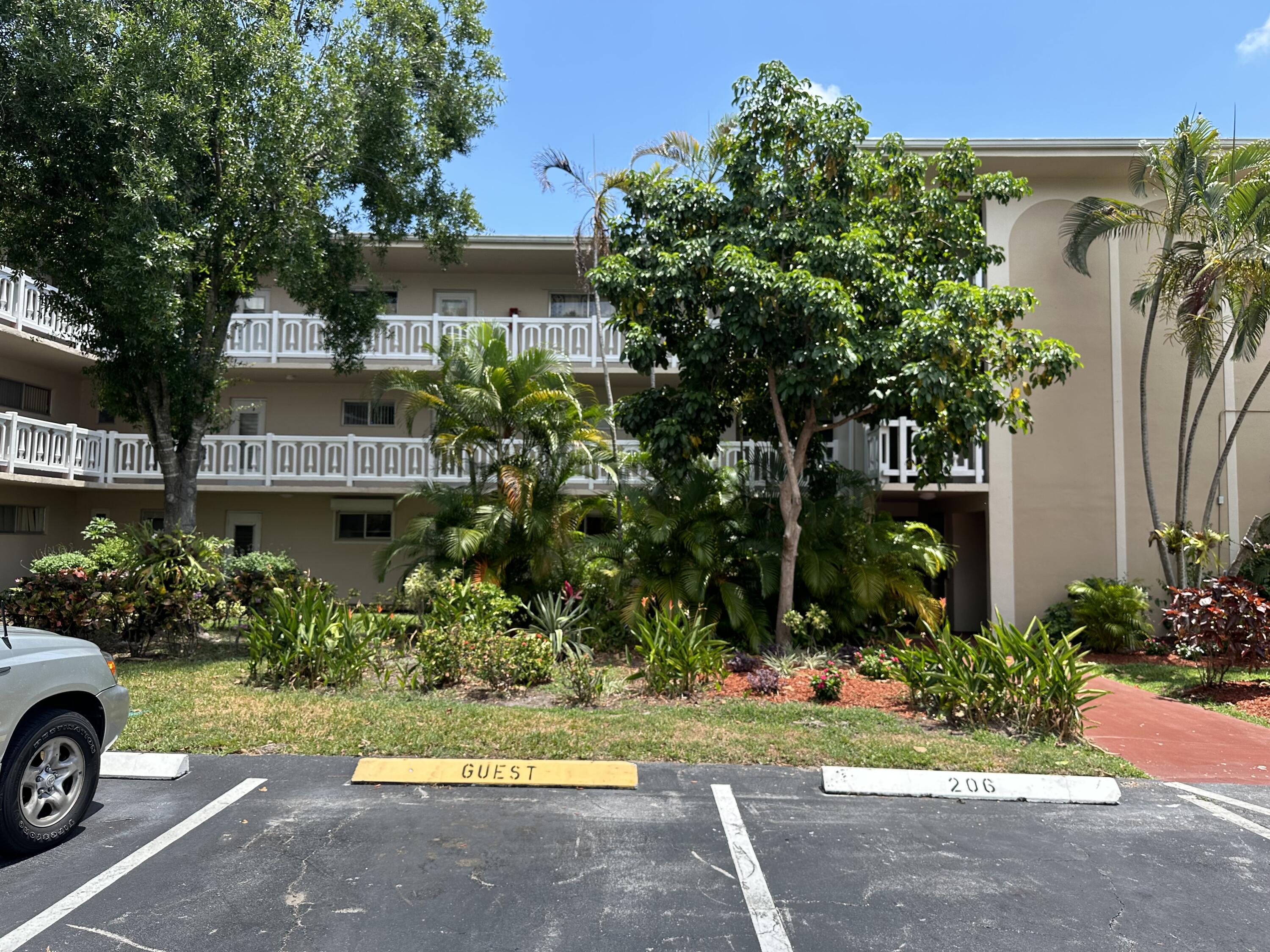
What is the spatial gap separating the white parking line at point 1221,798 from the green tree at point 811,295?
15.2 ft

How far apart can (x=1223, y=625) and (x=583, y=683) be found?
746 centimetres

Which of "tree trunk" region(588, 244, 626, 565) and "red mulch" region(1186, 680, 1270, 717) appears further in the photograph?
"tree trunk" region(588, 244, 626, 565)

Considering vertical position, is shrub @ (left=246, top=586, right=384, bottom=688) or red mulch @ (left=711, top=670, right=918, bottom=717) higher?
shrub @ (left=246, top=586, right=384, bottom=688)

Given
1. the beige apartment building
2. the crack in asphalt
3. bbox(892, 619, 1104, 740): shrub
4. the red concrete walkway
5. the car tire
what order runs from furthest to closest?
the beige apartment building < bbox(892, 619, 1104, 740): shrub < the red concrete walkway < the car tire < the crack in asphalt

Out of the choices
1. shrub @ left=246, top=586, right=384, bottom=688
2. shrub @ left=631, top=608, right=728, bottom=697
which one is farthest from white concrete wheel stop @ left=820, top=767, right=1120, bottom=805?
shrub @ left=246, top=586, right=384, bottom=688

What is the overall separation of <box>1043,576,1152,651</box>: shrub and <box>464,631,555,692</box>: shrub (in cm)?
915

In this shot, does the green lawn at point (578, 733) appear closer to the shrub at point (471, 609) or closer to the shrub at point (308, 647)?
the shrub at point (308, 647)

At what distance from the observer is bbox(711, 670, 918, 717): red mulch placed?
898 cm

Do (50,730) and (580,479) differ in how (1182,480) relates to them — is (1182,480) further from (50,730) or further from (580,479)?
(50,730)

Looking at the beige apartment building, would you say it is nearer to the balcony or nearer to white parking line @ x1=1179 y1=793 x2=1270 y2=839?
the balcony

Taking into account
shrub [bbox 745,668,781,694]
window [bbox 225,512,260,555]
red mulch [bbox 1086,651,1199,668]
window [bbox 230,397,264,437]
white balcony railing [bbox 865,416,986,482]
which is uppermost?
window [bbox 230,397,264,437]

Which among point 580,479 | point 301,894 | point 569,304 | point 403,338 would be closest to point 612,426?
point 580,479

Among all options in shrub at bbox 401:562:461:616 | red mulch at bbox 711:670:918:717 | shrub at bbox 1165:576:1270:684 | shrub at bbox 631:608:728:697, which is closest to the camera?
red mulch at bbox 711:670:918:717

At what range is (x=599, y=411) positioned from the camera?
47.3 feet
